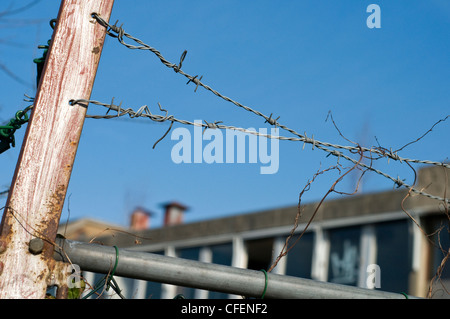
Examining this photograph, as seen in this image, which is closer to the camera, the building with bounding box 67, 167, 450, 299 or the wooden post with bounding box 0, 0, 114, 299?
the wooden post with bounding box 0, 0, 114, 299

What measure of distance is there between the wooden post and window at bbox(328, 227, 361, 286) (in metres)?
12.7

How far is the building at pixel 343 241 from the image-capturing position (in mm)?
13375

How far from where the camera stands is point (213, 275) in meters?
2.40

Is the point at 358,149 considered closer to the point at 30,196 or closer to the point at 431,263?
the point at 30,196

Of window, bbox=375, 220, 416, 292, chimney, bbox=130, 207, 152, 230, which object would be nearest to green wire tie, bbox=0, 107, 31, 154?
window, bbox=375, 220, 416, 292

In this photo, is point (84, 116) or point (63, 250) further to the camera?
point (84, 116)

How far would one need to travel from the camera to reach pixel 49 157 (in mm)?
2332

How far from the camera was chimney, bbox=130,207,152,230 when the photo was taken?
116ft

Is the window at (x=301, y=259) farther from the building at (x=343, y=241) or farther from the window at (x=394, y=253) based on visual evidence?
the window at (x=394, y=253)

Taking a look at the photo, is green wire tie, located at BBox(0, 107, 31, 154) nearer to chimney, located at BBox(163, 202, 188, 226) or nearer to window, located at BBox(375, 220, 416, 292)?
window, located at BBox(375, 220, 416, 292)

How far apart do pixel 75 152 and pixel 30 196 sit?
0.69 ft

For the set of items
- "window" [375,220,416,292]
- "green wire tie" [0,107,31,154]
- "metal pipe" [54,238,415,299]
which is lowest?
"metal pipe" [54,238,415,299]

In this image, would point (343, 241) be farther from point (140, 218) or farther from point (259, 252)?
point (140, 218)
